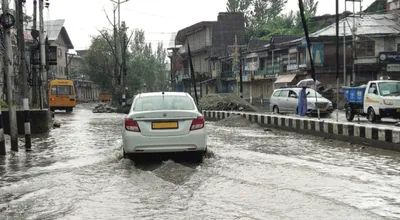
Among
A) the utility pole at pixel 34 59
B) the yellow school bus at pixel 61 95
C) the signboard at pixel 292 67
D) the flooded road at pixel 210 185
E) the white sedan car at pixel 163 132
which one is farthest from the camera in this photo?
the signboard at pixel 292 67

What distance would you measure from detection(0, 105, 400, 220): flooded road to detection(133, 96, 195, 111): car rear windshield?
1.10 m

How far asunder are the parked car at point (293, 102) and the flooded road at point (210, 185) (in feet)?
41.1

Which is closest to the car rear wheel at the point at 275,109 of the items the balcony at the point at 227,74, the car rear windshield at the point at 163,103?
the car rear windshield at the point at 163,103

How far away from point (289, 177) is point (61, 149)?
703cm

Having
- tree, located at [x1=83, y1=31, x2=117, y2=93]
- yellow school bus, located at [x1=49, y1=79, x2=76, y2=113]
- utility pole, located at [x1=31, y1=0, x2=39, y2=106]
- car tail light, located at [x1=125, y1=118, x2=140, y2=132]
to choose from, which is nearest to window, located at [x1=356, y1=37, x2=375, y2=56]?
yellow school bus, located at [x1=49, y1=79, x2=76, y2=113]

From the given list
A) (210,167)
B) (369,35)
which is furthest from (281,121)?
(369,35)

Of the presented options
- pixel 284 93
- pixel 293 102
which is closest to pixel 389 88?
pixel 293 102

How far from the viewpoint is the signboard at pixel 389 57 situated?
116 ft

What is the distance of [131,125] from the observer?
29.2 feet

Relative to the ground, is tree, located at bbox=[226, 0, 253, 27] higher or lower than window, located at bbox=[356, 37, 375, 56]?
higher

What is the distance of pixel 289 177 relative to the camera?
312 inches

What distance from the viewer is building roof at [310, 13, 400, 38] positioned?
133ft

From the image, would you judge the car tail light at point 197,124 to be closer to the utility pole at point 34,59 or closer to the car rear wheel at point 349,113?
the car rear wheel at point 349,113

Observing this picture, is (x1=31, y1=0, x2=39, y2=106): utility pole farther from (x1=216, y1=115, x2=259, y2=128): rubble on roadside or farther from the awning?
the awning
